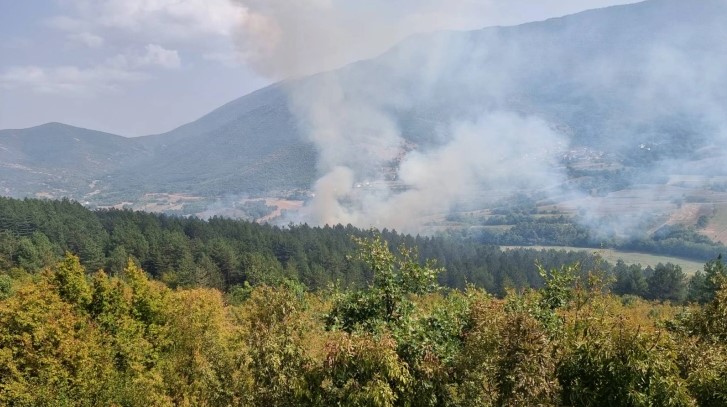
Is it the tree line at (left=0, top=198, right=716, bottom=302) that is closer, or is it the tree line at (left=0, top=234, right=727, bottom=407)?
the tree line at (left=0, top=234, right=727, bottom=407)

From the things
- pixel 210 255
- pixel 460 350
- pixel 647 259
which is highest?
pixel 460 350

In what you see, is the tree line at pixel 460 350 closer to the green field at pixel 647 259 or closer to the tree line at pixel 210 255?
the tree line at pixel 210 255

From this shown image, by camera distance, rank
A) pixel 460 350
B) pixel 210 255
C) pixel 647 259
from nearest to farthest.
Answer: pixel 460 350, pixel 210 255, pixel 647 259

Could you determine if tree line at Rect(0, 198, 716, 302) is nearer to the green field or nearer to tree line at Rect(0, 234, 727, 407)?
the green field

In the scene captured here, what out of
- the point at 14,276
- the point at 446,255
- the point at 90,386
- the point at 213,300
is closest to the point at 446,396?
the point at 90,386

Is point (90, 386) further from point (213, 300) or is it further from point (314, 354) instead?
point (314, 354)

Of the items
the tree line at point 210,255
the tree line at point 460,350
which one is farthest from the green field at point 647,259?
the tree line at point 460,350

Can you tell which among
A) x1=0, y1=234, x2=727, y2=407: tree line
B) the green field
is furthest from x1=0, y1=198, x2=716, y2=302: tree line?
x1=0, y1=234, x2=727, y2=407: tree line

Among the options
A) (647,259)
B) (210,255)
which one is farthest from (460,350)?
(647,259)

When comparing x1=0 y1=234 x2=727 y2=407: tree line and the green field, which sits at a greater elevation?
x1=0 y1=234 x2=727 y2=407: tree line

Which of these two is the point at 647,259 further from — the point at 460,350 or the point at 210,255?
the point at 460,350

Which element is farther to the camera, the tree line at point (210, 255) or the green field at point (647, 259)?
the green field at point (647, 259)

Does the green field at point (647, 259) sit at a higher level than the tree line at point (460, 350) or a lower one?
lower

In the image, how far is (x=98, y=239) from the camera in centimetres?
6831
